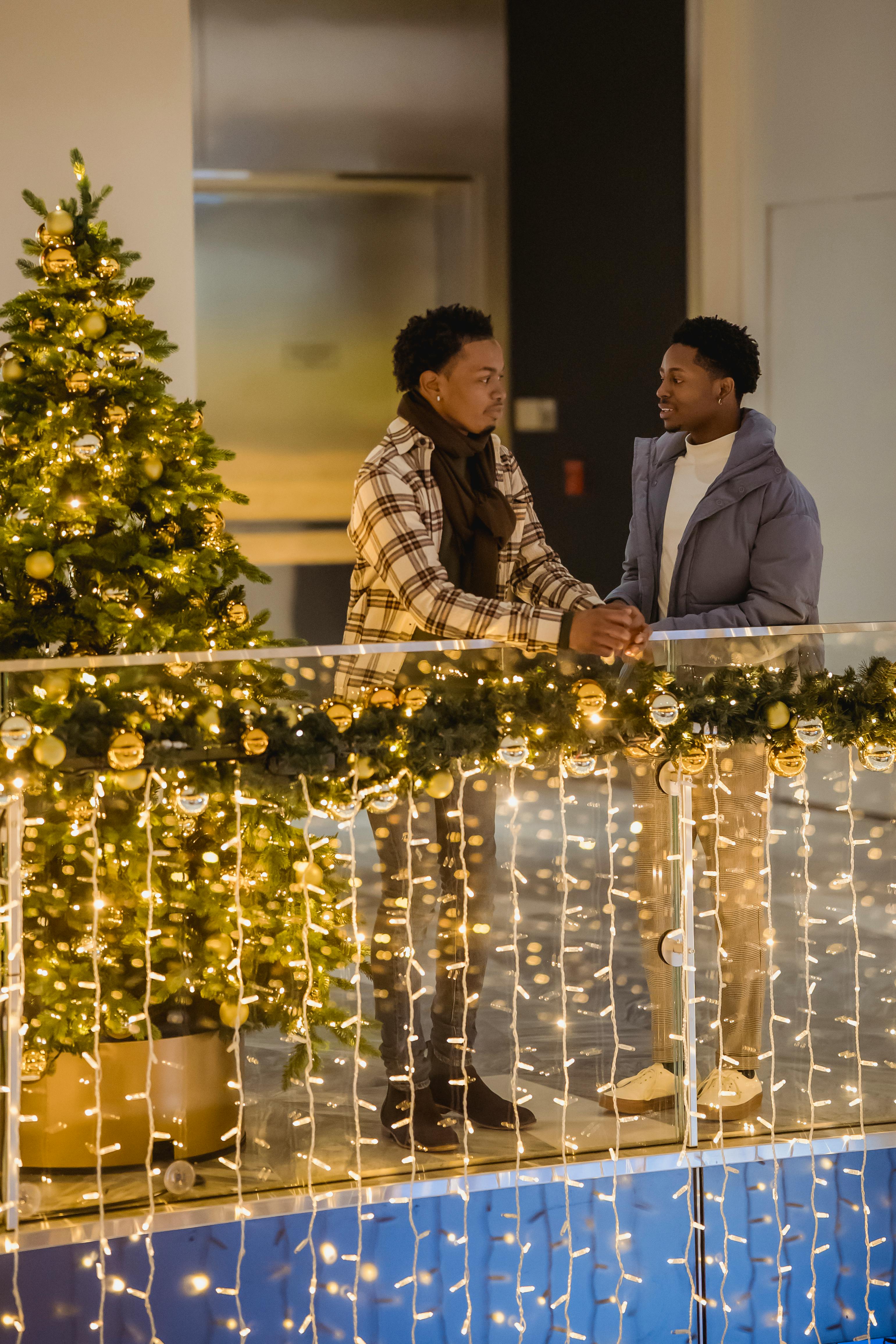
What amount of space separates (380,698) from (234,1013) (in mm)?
669

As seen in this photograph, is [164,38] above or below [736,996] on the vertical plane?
above

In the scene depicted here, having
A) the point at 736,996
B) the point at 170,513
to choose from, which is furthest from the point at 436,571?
the point at 736,996

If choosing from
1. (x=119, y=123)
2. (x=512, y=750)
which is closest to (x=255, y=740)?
(x=512, y=750)

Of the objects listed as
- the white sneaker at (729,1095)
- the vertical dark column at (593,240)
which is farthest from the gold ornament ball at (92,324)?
the vertical dark column at (593,240)

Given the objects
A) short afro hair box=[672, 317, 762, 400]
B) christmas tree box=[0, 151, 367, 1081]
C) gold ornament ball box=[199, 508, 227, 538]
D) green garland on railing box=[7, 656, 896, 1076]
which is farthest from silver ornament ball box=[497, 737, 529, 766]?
short afro hair box=[672, 317, 762, 400]

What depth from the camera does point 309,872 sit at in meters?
2.77

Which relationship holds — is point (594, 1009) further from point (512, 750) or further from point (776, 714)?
point (776, 714)

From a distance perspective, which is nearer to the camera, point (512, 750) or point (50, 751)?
point (50, 751)

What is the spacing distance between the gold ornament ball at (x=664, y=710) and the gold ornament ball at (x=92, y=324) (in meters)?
1.33

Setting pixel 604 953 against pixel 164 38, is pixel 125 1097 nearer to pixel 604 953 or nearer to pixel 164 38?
pixel 604 953

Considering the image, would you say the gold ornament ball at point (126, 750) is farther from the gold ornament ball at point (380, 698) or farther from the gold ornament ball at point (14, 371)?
the gold ornament ball at point (14, 371)

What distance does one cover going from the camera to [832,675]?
2.96m

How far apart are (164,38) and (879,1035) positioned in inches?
149

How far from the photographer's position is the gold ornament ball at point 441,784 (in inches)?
108
